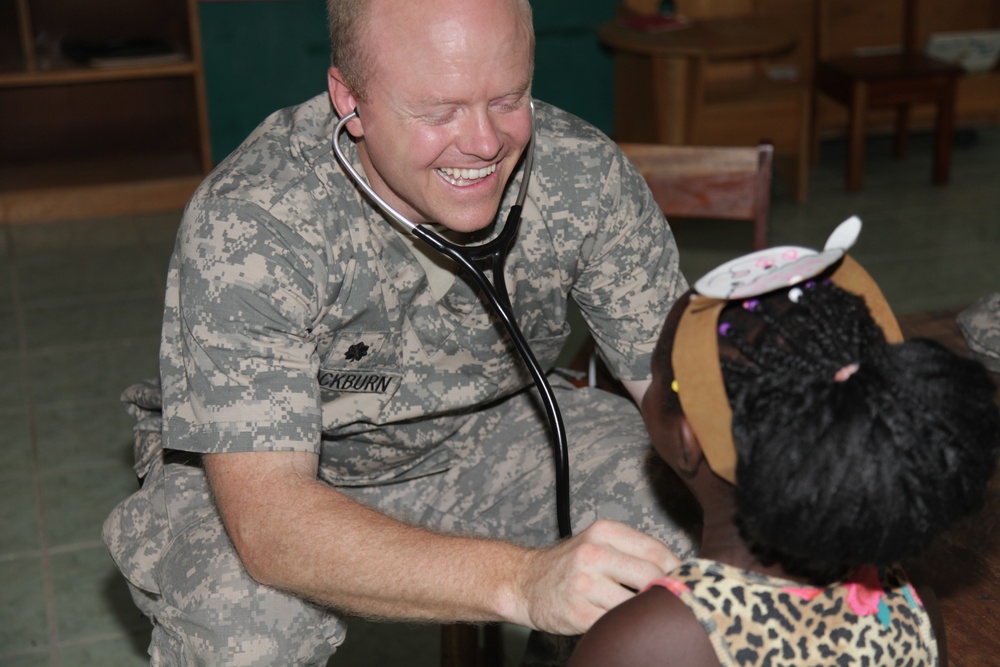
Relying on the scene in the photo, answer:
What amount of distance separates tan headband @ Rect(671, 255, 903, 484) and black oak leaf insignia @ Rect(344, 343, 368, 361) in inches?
26.1

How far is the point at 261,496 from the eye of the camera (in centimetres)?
134

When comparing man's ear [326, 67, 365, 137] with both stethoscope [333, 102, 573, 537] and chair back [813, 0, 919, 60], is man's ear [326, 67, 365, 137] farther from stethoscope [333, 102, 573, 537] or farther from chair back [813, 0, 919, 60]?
chair back [813, 0, 919, 60]

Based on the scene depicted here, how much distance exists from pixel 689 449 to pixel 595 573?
0.50 ft

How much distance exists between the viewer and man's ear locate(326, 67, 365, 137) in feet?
5.04

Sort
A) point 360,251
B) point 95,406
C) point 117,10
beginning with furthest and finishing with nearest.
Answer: point 117,10 < point 95,406 < point 360,251

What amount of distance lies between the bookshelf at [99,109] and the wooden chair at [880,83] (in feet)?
7.94

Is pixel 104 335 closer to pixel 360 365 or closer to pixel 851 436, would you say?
pixel 360 365

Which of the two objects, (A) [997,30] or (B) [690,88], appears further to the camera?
(A) [997,30]

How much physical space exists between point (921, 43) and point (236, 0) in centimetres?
291

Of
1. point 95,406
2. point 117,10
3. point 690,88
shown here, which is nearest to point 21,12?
point 117,10

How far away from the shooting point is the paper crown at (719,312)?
955mm

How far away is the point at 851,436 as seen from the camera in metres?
0.88

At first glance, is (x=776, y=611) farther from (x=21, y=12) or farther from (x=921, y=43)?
(x=921, y=43)

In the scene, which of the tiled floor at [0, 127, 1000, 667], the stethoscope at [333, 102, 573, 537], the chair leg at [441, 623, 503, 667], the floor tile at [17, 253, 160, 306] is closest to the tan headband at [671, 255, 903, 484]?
the stethoscope at [333, 102, 573, 537]
